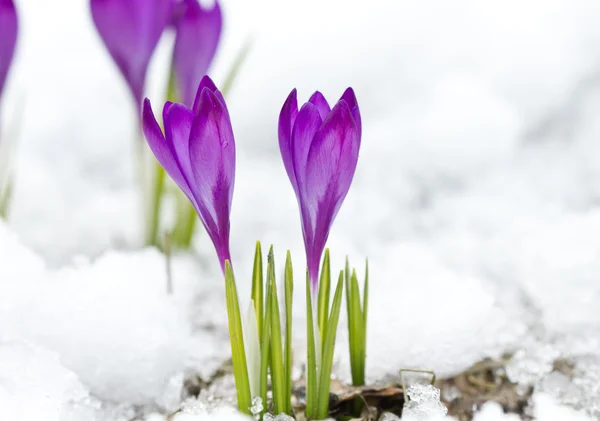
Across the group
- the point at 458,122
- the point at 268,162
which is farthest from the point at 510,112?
the point at 268,162

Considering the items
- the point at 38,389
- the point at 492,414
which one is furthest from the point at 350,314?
the point at 38,389

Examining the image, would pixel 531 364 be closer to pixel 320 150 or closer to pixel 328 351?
pixel 328 351

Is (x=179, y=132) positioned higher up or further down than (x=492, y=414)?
higher up

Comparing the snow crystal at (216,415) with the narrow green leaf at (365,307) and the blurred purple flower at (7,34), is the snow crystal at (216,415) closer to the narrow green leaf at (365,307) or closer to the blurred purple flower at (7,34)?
the narrow green leaf at (365,307)

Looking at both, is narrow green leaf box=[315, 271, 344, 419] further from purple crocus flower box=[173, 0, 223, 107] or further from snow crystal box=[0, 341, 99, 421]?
purple crocus flower box=[173, 0, 223, 107]

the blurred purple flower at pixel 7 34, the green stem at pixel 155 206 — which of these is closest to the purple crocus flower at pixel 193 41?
the green stem at pixel 155 206

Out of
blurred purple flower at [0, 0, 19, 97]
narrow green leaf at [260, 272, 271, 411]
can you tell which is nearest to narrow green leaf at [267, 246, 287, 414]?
narrow green leaf at [260, 272, 271, 411]
